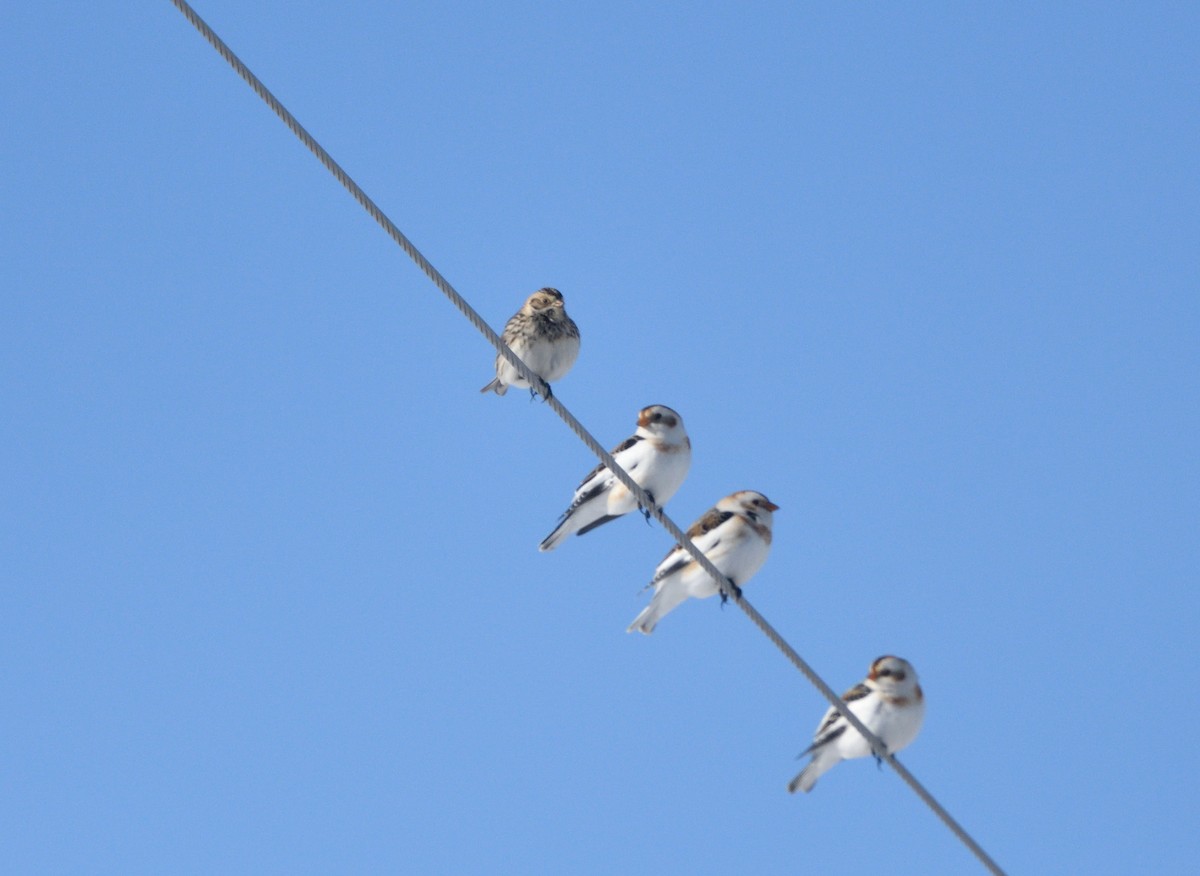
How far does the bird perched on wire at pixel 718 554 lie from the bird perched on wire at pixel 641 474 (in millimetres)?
389

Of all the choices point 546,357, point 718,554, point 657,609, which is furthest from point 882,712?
point 546,357

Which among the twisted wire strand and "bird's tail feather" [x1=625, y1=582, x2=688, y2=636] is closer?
the twisted wire strand

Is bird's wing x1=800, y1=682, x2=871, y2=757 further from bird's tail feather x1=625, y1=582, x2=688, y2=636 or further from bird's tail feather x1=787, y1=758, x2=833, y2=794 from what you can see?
bird's tail feather x1=625, y1=582, x2=688, y2=636

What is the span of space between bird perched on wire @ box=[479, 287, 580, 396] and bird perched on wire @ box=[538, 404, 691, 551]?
32.9 inches

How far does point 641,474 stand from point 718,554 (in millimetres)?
723

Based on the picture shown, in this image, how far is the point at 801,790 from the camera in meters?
11.1

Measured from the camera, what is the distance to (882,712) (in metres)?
10.6

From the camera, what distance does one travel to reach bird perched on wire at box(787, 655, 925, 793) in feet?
34.7

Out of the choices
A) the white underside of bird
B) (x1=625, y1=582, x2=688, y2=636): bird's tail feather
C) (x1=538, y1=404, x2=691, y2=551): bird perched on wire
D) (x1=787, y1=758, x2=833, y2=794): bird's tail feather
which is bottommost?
(x1=787, y1=758, x2=833, y2=794): bird's tail feather

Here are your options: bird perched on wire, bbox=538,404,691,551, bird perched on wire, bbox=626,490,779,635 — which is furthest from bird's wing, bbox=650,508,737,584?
bird perched on wire, bbox=538,404,691,551

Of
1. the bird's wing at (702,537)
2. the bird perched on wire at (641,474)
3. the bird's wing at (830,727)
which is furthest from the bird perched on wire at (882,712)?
the bird perched on wire at (641,474)

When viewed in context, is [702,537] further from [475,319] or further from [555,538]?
[475,319]

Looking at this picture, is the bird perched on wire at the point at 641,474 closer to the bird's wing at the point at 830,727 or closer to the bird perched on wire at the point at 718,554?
the bird perched on wire at the point at 718,554

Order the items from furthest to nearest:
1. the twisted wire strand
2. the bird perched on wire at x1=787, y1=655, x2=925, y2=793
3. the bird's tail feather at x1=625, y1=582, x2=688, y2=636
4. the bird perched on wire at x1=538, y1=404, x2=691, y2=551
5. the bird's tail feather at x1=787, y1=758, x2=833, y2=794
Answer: the bird's tail feather at x1=625, y1=582, x2=688, y2=636 < the bird perched on wire at x1=538, y1=404, x2=691, y2=551 < the bird's tail feather at x1=787, y1=758, x2=833, y2=794 < the bird perched on wire at x1=787, y1=655, x2=925, y2=793 < the twisted wire strand
